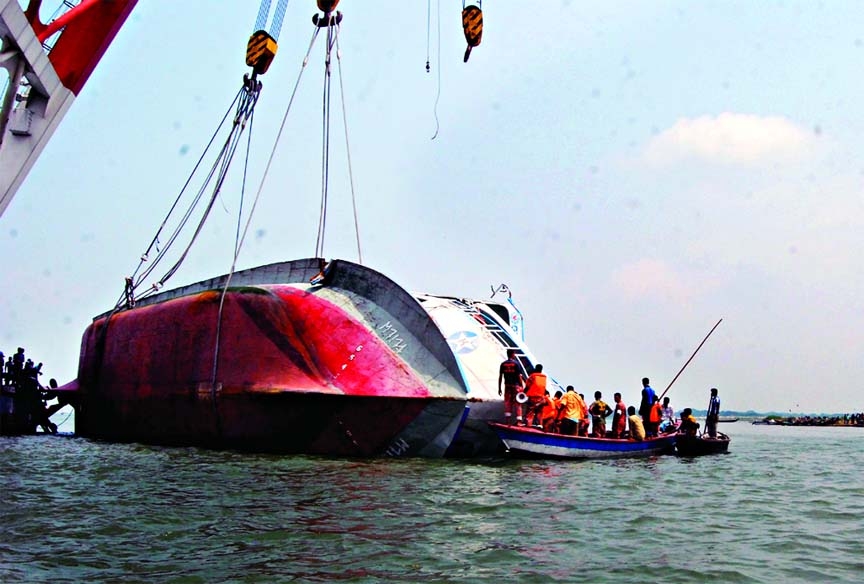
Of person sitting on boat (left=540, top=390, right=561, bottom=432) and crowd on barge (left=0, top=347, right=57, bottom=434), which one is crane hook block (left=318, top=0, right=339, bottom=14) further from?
crowd on barge (left=0, top=347, right=57, bottom=434)

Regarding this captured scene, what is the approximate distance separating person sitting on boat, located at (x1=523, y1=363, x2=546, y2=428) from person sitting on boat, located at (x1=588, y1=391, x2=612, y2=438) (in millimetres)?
2476

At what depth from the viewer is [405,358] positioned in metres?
17.0

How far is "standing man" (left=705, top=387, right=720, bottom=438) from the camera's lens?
75.0 feet

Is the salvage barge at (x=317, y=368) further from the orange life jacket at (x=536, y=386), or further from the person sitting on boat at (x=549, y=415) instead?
the person sitting on boat at (x=549, y=415)

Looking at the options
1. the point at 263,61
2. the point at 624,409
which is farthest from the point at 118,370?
the point at 624,409

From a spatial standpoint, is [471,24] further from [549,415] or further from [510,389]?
[549,415]

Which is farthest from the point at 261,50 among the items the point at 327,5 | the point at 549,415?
the point at 549,415

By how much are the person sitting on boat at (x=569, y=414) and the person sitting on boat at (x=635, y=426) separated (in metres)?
2.21

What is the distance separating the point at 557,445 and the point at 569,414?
941 millimetres

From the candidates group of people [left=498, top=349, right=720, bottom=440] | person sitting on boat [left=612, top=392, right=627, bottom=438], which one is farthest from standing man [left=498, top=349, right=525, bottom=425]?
person sitting on boat [left=612, top=392, right=627, bottom=438]

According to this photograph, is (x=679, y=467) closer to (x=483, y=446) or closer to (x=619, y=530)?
(x=483, y=446)

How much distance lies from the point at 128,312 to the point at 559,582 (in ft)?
67.5

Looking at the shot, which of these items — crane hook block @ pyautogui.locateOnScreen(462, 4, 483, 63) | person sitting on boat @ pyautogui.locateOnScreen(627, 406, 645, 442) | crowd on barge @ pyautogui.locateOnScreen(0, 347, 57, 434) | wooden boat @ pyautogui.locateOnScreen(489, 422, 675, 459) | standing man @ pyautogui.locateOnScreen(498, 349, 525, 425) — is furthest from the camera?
crowd on barge @ pyautogui.locateOnScreen(0, 347, 57, 434)

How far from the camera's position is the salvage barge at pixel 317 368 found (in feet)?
53.7
